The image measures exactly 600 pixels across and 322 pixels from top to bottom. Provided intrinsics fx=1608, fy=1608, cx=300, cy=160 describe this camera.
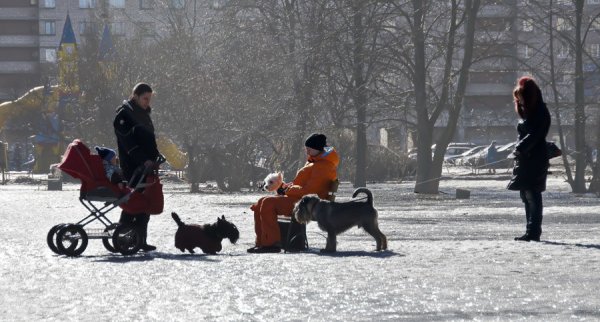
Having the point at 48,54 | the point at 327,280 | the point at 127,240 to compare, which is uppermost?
the point at 48,54

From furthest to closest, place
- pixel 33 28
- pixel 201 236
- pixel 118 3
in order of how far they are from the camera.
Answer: pixel 33 28 < pixel 118 3 < pixel 201 236

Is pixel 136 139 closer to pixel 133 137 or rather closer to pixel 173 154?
pixel 133 137

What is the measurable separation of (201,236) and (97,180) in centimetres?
136

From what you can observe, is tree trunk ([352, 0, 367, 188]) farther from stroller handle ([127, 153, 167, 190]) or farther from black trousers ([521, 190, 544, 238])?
stroller handle ([127, 153, 167, 190])

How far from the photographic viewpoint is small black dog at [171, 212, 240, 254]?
17.0 metres

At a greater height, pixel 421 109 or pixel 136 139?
pixel 421 109

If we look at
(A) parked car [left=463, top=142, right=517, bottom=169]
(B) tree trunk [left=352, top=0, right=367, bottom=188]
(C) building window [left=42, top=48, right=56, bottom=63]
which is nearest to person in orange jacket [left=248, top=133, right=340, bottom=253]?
(B) tree trunk [left=352, top=0, right=367, bottom=188]

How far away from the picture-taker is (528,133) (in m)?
17.9

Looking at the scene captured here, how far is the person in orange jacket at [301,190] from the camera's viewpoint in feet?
57.0

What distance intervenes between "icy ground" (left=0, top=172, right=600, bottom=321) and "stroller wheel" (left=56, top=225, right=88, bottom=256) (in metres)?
0.24

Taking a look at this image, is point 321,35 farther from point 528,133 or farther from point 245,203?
point 528,133

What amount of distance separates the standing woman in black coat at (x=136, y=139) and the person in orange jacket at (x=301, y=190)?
48.5 inches

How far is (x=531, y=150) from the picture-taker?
709 inches

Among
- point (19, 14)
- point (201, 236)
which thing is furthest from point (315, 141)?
point (19, 14)
